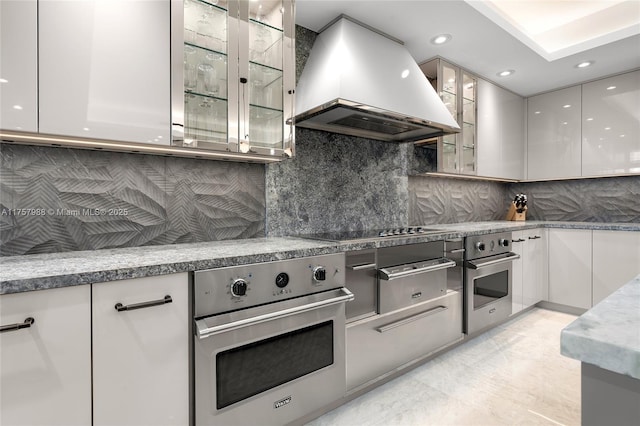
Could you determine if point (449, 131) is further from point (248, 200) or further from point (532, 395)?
point (532, 395)

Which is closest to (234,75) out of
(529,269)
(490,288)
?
(490,288)

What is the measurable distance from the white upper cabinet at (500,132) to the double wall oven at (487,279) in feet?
2.97

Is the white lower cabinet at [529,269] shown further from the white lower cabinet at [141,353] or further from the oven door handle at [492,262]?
the white lower cabinet at [141,353]

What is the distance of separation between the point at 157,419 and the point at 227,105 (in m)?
1.45

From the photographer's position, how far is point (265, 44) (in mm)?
1850

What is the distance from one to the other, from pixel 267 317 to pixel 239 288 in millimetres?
185

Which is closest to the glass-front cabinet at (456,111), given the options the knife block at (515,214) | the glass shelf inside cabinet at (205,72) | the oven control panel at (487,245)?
the oven control panel at (487,245)

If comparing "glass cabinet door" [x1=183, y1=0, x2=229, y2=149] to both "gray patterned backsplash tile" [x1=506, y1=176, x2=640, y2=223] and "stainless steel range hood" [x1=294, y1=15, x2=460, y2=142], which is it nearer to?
"stainless steel range hood" [x1=294, y1=15, x2=460, y2=142]

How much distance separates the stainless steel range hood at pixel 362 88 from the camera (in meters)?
1.96

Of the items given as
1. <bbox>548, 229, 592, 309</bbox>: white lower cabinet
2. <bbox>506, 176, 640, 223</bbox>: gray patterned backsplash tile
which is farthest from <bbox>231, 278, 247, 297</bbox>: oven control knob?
<bbox>506, 176, 640, 223</bbox>: gray patterned backsplash tile

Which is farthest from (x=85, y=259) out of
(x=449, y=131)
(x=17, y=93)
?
(x=449, y=131)

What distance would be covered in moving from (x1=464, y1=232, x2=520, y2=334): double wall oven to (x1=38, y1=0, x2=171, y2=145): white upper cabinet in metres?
2.31

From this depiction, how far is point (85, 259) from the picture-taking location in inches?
51.8

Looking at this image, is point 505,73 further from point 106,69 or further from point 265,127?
point 106,69
